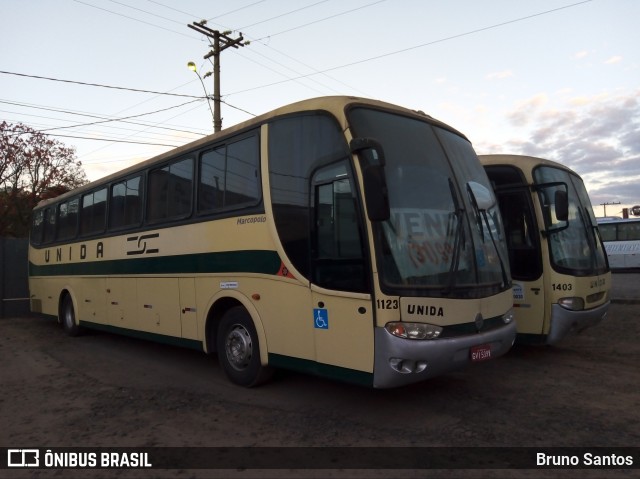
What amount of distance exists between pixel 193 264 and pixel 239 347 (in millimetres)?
1475

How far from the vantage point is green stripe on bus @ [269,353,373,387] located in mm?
4613

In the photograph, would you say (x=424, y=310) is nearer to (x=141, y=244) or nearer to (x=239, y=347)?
(x=239, y=347)

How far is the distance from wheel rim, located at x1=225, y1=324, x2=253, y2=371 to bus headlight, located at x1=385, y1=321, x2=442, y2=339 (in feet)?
7.41

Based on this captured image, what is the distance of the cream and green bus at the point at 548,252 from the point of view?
6.89 metres

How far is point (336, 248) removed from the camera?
16.0 ft

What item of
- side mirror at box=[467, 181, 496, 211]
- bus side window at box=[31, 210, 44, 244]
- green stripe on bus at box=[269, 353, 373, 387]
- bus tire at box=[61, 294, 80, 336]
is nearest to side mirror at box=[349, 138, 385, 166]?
side mirror at box=[467, 181, 496, 211]

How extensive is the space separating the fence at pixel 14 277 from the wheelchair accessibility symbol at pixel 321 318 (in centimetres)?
1314

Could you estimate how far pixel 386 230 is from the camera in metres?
4.58

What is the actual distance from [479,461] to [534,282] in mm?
3763

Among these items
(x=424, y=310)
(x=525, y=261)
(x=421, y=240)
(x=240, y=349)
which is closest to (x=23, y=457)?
(x=240, y=349)

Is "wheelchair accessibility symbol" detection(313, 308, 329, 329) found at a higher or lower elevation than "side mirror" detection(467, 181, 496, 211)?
→ lower

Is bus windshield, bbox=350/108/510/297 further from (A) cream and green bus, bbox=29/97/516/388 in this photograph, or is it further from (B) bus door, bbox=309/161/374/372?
(B) bus door, bbox=309/161/374/372

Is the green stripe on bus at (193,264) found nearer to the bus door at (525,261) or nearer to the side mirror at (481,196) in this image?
the side mirror at (481,196)

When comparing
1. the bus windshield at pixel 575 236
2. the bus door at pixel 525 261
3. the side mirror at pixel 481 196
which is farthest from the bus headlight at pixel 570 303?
the side mirror at pixel 481 196
